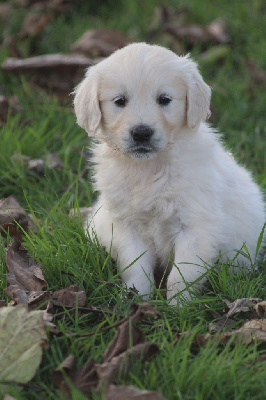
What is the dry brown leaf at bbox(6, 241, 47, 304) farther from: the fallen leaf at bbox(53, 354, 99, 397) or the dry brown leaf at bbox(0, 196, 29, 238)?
the fallen leaf at bbox(53, 354, 99, 397)

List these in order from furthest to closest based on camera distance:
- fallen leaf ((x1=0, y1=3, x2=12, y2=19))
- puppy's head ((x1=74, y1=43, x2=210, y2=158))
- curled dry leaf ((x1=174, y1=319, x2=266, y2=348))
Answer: fallen leaf ((x1=0, y1=3, x2=12, y2=19)) → puppy's head ((x1=74, y1=43, x2=210, y2=158)) → curled dry leaf ((x1=174, y1=319, x2=266, y2=348))

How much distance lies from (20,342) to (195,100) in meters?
1.57

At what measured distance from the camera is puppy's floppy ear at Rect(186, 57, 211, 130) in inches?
139

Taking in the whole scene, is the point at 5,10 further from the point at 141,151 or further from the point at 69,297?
the point at 69,297

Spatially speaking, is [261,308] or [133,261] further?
[133,261]

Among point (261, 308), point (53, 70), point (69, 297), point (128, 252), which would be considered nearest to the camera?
point (261, 308)

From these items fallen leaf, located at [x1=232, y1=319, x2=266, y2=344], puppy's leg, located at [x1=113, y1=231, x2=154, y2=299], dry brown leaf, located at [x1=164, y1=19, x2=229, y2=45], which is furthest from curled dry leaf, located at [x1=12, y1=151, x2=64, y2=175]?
dry brown leaf, located at [x1=164, y1=19, x2=229, y2=45]

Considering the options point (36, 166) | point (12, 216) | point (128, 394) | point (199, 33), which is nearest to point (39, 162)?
point (36, 166)

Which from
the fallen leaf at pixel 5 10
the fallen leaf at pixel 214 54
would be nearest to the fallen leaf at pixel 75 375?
the fallen leaf at pixel 214 54

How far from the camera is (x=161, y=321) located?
10.2ft

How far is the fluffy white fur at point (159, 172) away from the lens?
135 inches

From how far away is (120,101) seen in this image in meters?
3.51

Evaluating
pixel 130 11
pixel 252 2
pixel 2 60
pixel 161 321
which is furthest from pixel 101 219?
pixel 252 2

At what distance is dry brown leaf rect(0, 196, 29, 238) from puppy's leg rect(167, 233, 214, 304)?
3.35 ft
